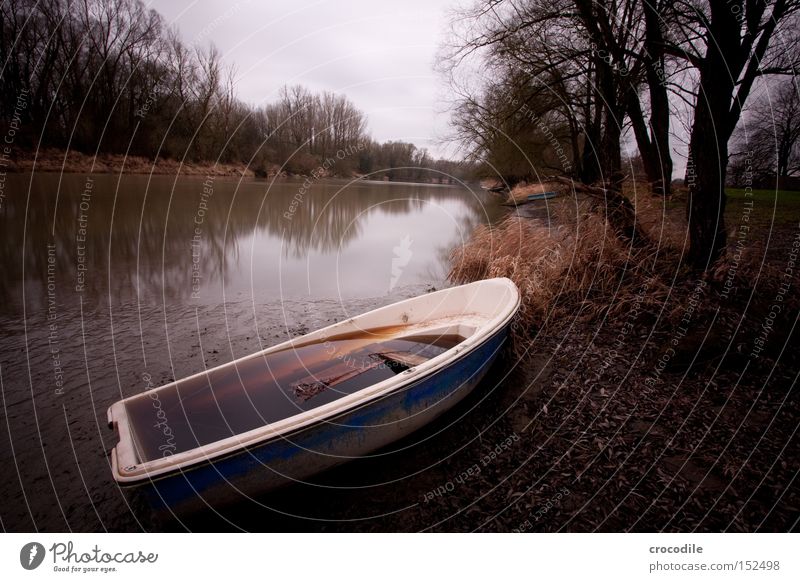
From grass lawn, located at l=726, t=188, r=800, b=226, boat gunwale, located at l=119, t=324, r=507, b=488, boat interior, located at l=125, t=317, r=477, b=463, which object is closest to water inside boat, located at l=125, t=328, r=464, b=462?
boat interior, located at l=125, t=317, r=477, b=463

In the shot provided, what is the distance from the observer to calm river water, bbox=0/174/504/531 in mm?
3154

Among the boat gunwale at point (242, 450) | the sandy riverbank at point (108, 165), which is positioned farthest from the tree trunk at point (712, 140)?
the sandy riverbank at point (108, 165)

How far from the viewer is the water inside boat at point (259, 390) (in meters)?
2.83

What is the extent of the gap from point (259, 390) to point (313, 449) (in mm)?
928

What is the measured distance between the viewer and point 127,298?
6.59m

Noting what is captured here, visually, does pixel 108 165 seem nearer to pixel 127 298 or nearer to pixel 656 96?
pixel 127 298

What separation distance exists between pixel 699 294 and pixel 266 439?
5779 millimetres

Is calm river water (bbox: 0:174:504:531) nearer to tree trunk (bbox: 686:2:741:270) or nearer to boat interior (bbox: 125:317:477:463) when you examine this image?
boat interior (bbox: 125:317:477:463)

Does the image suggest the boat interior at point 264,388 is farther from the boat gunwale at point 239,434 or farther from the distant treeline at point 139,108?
the distant treeline at point 139,108

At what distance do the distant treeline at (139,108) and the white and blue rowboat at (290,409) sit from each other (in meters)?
4.63

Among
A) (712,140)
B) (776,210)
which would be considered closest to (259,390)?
(712,140)

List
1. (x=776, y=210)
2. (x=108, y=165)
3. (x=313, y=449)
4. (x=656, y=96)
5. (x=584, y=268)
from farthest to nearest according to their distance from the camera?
(x=108, y=165) → (x=776, y=210) → (x=656, y=96) → (x=584, y=268) → (x=313, y=449)

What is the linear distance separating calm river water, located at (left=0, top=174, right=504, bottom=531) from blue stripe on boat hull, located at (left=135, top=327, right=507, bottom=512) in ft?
2.59

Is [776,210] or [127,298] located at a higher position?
[776,210]
